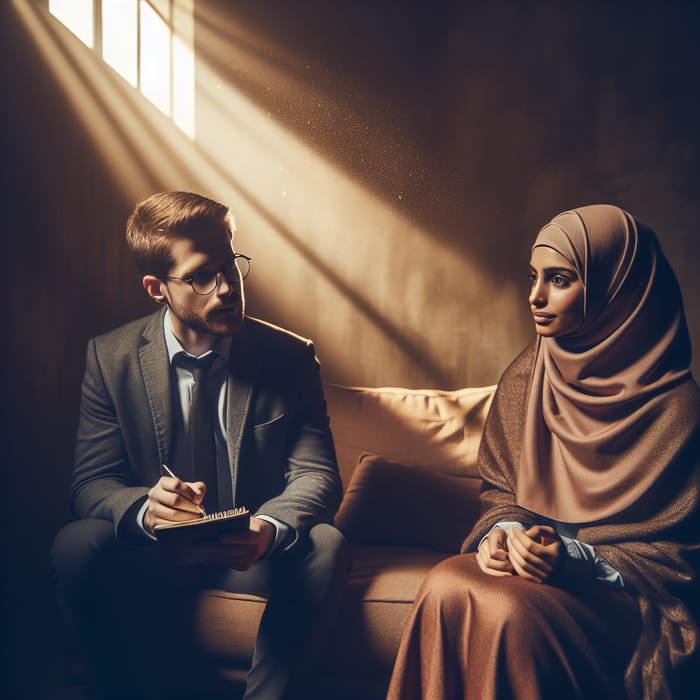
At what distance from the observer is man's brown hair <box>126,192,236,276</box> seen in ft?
6.31

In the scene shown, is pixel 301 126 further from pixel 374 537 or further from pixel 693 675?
pixel 693 675

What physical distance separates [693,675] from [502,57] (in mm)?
2374

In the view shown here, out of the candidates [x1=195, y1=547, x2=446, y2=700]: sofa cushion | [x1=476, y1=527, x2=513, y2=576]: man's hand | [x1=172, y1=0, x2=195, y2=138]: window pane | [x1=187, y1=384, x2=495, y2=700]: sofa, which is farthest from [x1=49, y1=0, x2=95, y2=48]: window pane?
[x1=476, y1=527, x2=513, y2=576]: man's hand

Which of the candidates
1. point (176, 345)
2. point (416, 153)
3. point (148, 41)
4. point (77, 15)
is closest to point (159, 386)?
point (176, 345)

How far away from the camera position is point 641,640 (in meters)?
1.55

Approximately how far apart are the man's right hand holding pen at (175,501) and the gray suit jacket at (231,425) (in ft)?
0.70

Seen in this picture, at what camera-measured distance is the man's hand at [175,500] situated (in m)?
1.65

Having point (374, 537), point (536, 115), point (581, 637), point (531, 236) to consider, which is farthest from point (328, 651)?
point (536, 115)

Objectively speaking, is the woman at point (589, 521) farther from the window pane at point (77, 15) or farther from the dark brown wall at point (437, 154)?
the window pane at point (77, 15)

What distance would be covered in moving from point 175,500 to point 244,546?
0.19 m

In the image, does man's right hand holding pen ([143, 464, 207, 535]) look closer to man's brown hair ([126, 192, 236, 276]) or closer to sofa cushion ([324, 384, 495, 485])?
man's brown hair ([126, 192, 236, 276])

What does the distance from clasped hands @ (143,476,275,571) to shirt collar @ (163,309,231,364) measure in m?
0.43

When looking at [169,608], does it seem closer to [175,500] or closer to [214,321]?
[175,500]

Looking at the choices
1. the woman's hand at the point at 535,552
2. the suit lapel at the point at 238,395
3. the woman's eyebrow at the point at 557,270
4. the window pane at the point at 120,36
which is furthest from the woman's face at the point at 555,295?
the window pane at the point at 120,36
